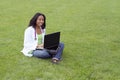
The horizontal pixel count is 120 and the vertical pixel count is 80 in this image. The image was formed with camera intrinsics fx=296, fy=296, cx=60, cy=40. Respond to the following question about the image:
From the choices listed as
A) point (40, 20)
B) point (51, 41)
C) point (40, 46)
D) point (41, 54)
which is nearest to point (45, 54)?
point (41, 54)

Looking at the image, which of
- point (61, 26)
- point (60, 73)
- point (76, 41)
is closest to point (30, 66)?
point (60, 73)

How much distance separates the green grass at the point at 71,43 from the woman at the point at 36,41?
164 mm

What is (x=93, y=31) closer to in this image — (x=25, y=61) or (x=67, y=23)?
(x=67, y=23)

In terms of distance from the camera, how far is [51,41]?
694 cm

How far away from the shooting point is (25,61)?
7094 mm

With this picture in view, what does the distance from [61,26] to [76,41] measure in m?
2.15

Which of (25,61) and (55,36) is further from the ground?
(55,36)

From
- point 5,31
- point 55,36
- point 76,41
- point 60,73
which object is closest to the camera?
point 60,73

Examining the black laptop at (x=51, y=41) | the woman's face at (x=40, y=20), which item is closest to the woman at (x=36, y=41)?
the woman's face at (x=40, y=20)

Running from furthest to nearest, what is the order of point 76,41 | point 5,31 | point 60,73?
point 5,31, point 76,41, point 60,73

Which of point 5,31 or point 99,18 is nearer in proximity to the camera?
point 5,31

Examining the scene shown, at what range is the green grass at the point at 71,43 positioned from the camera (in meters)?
6.49

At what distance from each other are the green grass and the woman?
16 centimetres

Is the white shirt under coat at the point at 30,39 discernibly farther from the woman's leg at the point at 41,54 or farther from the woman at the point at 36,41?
the woman's leg at the point at 41,54
